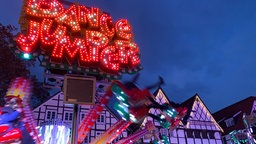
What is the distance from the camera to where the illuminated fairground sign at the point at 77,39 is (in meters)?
7.11

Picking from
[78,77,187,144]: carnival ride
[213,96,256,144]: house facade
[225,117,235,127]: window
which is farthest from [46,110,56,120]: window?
[225,117,235,127]: window

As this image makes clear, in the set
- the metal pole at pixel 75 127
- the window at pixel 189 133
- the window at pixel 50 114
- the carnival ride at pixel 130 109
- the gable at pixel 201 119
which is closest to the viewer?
the carnival ride at pixel 130 109

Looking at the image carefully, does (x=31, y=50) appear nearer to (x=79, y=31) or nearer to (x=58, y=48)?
(x=58, y=48)

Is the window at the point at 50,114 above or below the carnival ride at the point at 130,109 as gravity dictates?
above

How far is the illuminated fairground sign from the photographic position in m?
7.11

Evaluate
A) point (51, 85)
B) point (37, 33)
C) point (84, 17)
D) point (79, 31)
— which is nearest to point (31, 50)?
point (37, 33)

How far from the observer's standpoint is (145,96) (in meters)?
6.03

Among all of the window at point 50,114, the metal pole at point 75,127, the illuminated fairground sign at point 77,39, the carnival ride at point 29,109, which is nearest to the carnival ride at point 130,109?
the carnival ride at point 29,109

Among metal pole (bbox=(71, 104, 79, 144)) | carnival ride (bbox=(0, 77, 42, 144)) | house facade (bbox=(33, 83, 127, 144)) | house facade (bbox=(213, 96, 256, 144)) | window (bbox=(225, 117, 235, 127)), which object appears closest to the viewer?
carnival ride (bbox=(0, 77, 42, 144))

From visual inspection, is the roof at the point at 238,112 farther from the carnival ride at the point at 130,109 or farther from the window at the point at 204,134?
the carnival ride at the point at 130,109

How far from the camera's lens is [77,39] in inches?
308

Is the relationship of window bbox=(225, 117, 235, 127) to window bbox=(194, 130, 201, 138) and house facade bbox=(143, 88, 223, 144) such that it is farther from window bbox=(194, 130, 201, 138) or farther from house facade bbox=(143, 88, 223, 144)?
window bbox=(194, 130, 201, 138)

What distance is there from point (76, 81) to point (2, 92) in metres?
14.3

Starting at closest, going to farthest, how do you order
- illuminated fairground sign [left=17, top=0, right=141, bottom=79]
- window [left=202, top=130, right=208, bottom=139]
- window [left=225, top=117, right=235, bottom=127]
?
illuminated fairground sign [left=17, top=0, right=141, bottom=79], window [left=202, top=130, right=208, bottom=139], window [left=225, top=117, right=235, bottom=127]
